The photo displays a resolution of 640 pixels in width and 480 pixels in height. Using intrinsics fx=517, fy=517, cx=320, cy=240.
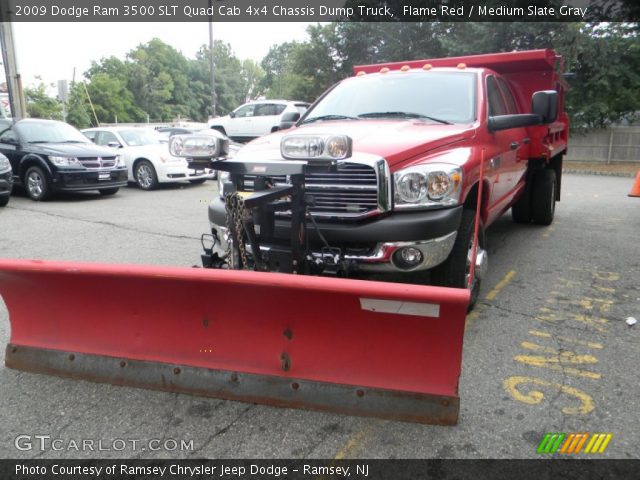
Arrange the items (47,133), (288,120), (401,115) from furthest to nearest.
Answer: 1. (47,133)
2. (288,120)
3. (401,115)

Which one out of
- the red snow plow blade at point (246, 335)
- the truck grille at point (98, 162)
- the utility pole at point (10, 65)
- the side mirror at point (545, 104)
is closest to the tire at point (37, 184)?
the truck grille at point (98, 162)

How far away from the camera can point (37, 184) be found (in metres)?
10.6

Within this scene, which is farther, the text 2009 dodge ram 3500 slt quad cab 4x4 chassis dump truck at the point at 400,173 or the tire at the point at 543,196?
the tire at the point at 543,196

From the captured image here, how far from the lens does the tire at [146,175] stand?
1273 centimetres

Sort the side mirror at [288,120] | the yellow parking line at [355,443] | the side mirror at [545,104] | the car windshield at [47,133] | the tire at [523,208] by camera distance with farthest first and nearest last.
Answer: the car windshield at [47,133]
the tire at [523,208]
the side mirror at [288,120]
the side mirror at [545,104]
the yellow parking line at [355,443]

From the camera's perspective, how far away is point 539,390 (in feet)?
9.91

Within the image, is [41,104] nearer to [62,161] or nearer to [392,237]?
[62,161]

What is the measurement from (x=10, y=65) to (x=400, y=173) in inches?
641

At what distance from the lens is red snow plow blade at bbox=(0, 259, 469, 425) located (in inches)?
102

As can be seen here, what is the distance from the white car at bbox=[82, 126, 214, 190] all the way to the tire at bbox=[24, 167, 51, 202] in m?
2.34

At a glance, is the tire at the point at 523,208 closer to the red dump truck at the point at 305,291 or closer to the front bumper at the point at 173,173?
the red dump truck at the point at 305,291

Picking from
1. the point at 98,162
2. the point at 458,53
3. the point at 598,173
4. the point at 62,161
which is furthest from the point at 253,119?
the point at 598,173

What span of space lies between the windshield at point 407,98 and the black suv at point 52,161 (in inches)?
283

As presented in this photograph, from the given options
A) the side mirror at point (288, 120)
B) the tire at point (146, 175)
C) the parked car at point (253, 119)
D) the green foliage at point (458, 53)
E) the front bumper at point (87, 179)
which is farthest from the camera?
the green foliage at point (458, 53)
